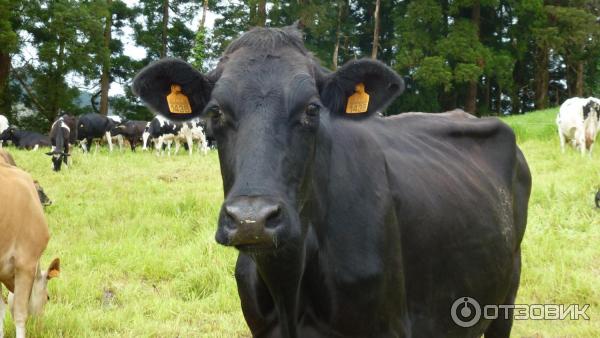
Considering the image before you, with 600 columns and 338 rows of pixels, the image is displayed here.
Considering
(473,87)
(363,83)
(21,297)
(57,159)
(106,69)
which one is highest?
(473,87)

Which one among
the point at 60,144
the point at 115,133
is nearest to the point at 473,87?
the point at 115,133

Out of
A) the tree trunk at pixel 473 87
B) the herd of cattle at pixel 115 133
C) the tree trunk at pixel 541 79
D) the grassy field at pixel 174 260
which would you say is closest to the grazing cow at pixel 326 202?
the grassy field at pixel 174 260

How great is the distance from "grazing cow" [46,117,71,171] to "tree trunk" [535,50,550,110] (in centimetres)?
2568

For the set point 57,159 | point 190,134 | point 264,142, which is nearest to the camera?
point 264,142

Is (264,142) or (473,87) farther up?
(473,87)

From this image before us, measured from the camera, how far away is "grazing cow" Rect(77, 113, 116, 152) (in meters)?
24.2

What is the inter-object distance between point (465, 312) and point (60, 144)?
14487 millimetres

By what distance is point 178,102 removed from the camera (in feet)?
8.68

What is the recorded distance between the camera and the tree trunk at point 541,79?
34.3 meters

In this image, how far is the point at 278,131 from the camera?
220 centimetres

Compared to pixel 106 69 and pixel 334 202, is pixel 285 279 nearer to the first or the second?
pixel 334 202

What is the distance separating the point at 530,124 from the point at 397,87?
18.1 m

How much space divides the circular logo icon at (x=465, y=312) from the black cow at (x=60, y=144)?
12.6 m
